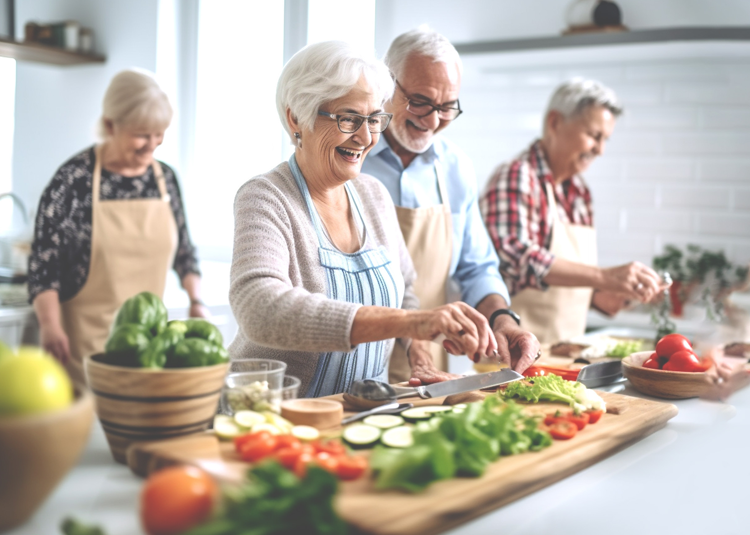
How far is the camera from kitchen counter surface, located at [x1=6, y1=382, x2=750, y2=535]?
3.39 ft

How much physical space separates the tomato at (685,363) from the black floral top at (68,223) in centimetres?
208

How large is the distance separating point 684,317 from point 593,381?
1490mm

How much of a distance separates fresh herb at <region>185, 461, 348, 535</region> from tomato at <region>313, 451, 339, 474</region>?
0.51 ft

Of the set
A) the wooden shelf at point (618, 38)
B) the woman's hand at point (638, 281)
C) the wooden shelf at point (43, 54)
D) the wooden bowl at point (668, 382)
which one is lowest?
the wooden bowl at point (668, 382)

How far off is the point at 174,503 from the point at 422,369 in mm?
1039

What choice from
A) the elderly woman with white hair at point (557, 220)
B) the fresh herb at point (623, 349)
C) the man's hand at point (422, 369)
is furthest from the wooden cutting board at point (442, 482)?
the elderly woman with white hair at point (557, 220)

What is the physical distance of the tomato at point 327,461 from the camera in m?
1.03

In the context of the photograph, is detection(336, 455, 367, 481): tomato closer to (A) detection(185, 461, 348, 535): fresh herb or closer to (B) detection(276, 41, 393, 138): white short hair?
(A) detection(185, 461, 348, 535): fresh herb

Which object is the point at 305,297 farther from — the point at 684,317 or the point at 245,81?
the point at 245,81

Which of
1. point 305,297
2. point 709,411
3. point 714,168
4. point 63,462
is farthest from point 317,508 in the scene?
point 714,168

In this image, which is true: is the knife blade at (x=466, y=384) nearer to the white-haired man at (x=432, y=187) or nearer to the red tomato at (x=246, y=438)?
the white-haired man at (x=432, y=187)

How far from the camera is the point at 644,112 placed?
3590mm

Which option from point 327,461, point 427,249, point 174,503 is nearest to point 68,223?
point 427,249

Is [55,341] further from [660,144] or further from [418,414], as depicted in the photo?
[660,144]
